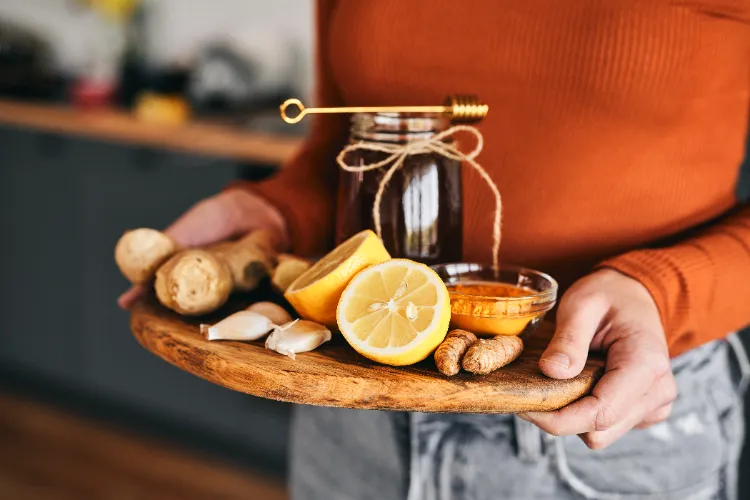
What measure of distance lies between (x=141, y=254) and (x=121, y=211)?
142 centimetres

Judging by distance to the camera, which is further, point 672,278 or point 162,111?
point 162,111

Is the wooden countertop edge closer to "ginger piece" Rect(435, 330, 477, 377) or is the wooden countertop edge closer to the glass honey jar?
the glass honey jar

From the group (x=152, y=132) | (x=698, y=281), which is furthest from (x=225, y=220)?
(x=152, y=132)

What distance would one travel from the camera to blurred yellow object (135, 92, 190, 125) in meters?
1.96

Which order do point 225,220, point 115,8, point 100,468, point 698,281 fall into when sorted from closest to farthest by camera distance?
point 698,281
point 225,220
point 100,468
point 115,8

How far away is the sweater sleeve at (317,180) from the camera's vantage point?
836 millimetres

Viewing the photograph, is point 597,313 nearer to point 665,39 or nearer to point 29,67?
point 665,39

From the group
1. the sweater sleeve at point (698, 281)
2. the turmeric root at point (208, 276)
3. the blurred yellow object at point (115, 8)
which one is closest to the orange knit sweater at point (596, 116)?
the sweater sleeve at point (698, 281)

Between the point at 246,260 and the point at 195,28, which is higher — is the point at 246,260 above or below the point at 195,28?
below

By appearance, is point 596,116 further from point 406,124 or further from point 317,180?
point 317,180

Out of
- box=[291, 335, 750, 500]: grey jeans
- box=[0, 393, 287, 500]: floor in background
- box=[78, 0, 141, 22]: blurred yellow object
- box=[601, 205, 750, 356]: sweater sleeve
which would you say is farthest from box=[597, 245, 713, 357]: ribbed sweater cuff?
box=[78, 0, 141, 22]: blurred yellow object

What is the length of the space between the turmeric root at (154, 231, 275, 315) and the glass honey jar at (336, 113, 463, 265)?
106 mm

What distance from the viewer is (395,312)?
0.56 m

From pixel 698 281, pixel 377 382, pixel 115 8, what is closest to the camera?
pixel 377 382
